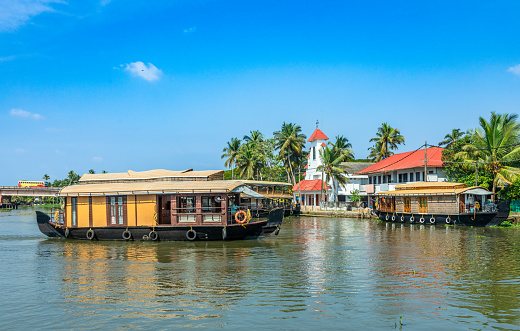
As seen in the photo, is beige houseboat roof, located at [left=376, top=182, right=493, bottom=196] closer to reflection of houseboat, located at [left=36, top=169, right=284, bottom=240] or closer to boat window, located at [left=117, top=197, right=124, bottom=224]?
reflection of houseboat, located at [left=36, top=169, right=284, bottom=240]

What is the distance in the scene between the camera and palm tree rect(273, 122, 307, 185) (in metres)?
62.5

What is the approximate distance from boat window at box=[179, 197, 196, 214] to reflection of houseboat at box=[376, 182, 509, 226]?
64.4ft

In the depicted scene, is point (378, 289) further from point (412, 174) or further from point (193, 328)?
point (412, 174)

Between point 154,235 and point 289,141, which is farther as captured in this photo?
point 289,141

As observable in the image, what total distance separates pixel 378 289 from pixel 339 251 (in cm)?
785

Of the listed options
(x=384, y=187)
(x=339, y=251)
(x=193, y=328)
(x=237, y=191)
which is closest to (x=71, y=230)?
(x=237, y=191)

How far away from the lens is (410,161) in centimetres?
4816

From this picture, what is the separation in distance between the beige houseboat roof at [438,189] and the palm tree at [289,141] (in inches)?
963

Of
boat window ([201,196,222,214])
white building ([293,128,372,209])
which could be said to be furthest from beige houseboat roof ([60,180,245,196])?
white building ([293,128,372,209])

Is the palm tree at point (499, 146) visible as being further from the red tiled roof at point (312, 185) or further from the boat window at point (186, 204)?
the boat window at point (186, 204)

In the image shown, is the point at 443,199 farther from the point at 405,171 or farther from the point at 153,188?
the point at 153,188

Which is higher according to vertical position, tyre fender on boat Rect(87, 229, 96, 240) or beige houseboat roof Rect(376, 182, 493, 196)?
beige houseboat roof Rect(376, 182, 493, 196)

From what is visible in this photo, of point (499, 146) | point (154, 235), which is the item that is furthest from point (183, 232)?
point (499, 146)

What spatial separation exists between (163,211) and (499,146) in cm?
2752
